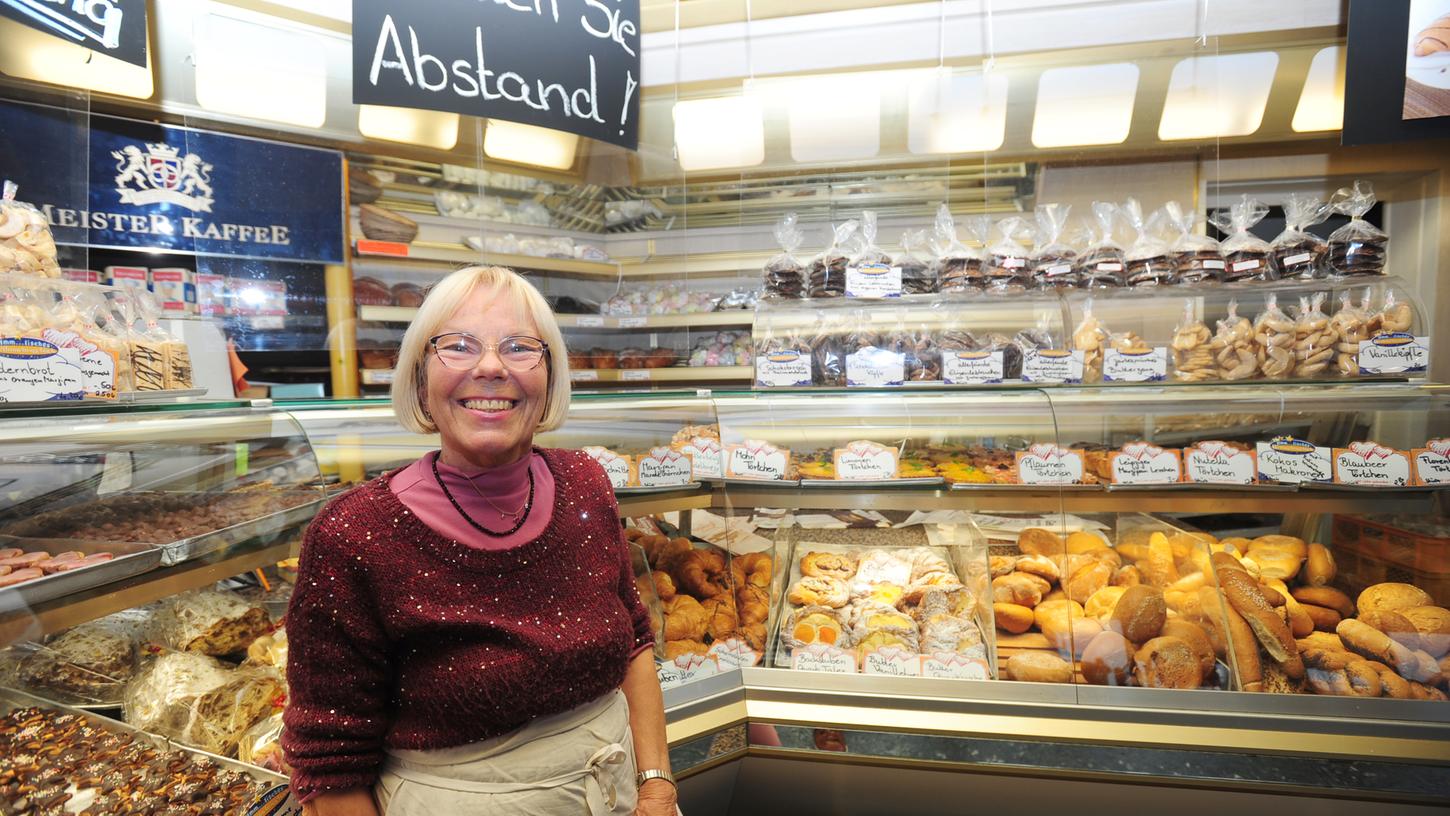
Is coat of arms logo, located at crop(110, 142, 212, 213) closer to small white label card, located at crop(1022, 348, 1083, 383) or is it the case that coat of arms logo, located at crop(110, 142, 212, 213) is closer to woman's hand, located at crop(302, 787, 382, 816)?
woman's hand, located at crop(302, 787, 382, 816)

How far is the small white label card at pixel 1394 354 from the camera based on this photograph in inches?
74.6

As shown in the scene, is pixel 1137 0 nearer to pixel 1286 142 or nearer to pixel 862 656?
pixel 1286 142

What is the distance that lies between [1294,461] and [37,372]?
2.87 m

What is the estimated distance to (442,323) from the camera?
114 centimetres

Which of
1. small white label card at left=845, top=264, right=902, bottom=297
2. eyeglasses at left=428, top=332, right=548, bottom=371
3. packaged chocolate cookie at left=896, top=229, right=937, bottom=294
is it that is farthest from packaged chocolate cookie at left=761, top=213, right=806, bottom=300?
eyeglasses at left=428, top=332, right=548, bottom=371

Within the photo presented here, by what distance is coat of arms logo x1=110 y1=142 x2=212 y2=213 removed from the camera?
233cm

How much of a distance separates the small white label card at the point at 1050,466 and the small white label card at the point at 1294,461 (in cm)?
50

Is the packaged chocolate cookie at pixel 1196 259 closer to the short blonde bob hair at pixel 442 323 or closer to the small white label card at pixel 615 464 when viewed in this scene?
the small white label card at pixel 615 464

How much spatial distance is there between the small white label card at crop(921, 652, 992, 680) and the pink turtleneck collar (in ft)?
4.01

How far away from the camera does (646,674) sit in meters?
1.37

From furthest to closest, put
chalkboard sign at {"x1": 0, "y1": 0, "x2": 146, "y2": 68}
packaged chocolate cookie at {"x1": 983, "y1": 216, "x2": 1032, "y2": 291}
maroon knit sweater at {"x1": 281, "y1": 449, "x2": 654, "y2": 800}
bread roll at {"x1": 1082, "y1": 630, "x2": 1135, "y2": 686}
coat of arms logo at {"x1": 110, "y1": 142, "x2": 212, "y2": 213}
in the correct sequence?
coat of arms logo at {"x1": 110, "y1": 142, "x2": 212, "y2": 213} → packaged chocolate cookie at {"x1": 983, "y1": 216, "x2": 1032, "y2": 291} → bread roll at {"x1": 1082, "y1": 630, "x2": 1135, "y2": 686} → chalkboard sign at {"x1": 0, "y1": 0, "x2": 146, "y2": 68} → maroon knit sweater at {"x1": 281, "y1": 449, "x2": 654, "y2": 800}

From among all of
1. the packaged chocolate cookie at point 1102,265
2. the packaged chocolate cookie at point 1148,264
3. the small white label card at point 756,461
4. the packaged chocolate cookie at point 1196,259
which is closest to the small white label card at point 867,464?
the small white label card at point 756,461

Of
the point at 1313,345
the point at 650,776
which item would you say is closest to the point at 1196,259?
the point at 1313,345

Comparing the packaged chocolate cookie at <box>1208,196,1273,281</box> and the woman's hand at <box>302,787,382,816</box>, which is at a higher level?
the packaged chocolate cookie at <box>1208,196,1273,281</box>
